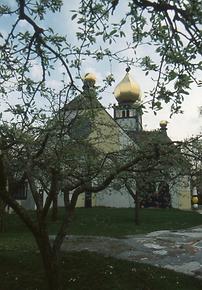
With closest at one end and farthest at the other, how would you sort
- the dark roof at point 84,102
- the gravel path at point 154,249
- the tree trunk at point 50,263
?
1. the dark roof at point 84,102
2. the tree trunk at point 50,263
3. the gravel path at point 154,249

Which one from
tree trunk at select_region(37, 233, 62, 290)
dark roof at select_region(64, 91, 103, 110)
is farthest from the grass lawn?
dark roof at select_region(64, 91, 103, 110)

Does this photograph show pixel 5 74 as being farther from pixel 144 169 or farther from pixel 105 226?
pixel 105 226

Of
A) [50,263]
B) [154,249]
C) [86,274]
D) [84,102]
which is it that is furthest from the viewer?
[154,249]

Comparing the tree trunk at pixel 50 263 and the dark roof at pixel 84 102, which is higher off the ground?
the dark roof at pixel 84 102

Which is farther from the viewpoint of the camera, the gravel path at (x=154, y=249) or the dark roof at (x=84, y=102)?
the gravel path at (x=154, y=249)

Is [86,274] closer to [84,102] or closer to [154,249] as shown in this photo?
[84,102]

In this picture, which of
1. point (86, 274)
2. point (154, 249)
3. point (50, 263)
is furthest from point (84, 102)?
point (154, 249)

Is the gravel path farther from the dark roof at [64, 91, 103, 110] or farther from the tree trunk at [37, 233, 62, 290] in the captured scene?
the dark roof at [64, 91, 103, 110]

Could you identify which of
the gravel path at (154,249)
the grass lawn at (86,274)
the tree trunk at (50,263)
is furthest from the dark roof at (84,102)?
the gravel path at (154,249)

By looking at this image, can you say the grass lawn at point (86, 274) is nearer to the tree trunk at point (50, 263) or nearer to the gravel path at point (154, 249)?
the tree trunk at point (50, 263)

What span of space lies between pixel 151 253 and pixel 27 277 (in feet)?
16.1

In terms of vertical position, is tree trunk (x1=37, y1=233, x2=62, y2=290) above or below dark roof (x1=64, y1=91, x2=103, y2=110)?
below

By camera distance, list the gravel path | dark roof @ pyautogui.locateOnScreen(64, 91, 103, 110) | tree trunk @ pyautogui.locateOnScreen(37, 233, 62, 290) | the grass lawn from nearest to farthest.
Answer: dark roof @ pyautogui.locateOnScreen(64, 91, 103, 110) → tree trunk @ pyautogui.locateOnScreen(37, 233, 62, 290) → the grass lawn → the gravel path

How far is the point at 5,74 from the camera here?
8.66 meters
